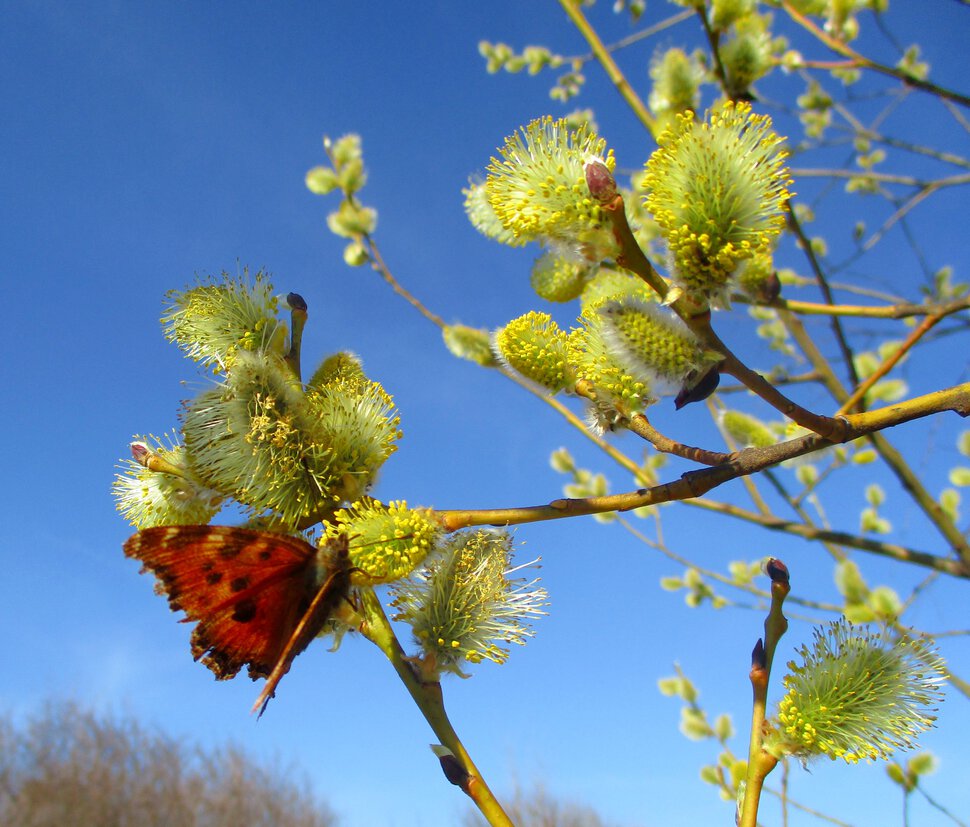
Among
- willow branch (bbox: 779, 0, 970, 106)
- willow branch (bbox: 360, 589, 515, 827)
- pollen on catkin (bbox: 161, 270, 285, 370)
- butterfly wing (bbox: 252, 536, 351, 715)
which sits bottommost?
willow branch (bbox: 360, 589, 515, 827)

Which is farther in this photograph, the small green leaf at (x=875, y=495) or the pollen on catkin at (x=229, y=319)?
the small green leaf at (x=875, y=495)

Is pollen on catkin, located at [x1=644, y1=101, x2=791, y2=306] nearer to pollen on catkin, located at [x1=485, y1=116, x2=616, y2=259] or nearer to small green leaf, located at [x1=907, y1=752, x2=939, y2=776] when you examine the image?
pollen on catkin, located at [x1=485, y1=116, x2=616, y2=259]

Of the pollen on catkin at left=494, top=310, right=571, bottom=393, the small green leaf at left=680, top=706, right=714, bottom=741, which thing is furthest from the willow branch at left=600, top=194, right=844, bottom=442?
the small green leaf at left=680, top=706, right=714, bottom=741

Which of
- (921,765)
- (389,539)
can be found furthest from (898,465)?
(389,539)

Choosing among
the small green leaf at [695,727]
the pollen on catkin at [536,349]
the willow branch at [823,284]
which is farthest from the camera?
the small green leaf at [695,727]

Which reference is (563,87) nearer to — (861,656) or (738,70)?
(738,70)

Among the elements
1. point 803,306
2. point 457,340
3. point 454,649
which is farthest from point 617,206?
point 457,340

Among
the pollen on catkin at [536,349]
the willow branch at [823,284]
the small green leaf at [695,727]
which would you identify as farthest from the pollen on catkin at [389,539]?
the small green leaf at [695,727]

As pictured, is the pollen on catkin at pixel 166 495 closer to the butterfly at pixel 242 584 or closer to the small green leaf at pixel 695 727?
the butterfly at pixel 242 584
